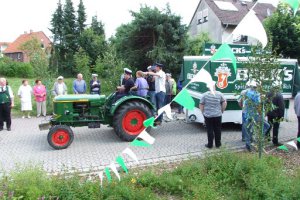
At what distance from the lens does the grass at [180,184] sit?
4.65m

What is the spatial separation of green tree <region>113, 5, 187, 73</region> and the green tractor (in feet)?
19.9

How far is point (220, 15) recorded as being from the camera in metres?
31.5

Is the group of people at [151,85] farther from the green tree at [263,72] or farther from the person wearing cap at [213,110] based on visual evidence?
the green tree at [263,72]

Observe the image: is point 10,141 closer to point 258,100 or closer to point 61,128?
point 61,128

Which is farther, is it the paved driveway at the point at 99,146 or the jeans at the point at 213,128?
the jeans at the point at 213,128

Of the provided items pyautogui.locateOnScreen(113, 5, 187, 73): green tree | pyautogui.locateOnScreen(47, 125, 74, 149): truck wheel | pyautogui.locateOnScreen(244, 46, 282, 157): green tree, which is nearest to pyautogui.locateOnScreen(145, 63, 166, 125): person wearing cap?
pyautogui.locateOnScreen(47, 125, 74, 149): truck wheel

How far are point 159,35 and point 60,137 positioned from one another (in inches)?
323

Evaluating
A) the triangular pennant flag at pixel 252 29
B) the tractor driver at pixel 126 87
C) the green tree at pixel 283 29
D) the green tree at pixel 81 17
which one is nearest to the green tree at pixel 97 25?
the green tree at pixel 81 17

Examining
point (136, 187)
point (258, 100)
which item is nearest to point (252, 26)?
point (258, 100)

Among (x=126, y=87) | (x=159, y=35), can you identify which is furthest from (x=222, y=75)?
(x=159, y=35)

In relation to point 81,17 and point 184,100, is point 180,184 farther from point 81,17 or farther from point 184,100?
point 81,17

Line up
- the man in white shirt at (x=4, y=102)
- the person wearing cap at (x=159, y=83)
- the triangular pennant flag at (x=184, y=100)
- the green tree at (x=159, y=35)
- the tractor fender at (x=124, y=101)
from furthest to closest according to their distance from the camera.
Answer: the green tree at (x=159, y=35) → the person wearing cap at (x=159, y=83) → the man in white shirt at (x=4, y=102) → the tractor fender at (x=124, y=101) → the triangular pennant flag at (x=184, y=100)

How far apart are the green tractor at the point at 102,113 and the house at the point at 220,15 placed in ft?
74.1

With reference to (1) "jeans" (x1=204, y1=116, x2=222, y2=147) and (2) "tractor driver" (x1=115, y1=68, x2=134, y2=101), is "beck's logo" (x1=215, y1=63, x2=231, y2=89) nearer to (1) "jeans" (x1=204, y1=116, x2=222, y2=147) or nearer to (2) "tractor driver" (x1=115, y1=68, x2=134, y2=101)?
(1) "jeans" (x1=204, y1=116, x2=222, y2=147)
